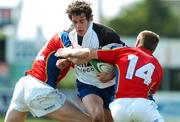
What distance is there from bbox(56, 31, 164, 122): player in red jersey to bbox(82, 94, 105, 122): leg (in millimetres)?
449

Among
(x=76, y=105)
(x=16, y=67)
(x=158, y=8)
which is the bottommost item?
(x=158, y=8)

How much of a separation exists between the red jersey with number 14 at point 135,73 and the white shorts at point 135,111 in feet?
0.32

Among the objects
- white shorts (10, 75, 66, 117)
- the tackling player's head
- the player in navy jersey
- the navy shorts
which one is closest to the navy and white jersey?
the player in navy jersey

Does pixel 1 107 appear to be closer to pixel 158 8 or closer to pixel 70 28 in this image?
pixel 70 28

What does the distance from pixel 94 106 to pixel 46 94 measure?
70 cm

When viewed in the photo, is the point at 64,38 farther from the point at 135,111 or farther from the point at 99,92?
the point at 135,111

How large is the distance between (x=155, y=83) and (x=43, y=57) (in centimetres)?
179

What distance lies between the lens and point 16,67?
3453 cm

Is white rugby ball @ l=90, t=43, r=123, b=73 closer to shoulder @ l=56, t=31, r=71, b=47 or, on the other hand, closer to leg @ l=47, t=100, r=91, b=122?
shoulder @ l=56, t=31, r=71, b=47

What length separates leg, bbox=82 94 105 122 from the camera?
11.1 m

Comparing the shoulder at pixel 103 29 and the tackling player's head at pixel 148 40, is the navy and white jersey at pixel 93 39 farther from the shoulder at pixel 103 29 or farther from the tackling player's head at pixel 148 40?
the tackling player's head at pixel 148 40

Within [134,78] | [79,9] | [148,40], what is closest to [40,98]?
[79,9]

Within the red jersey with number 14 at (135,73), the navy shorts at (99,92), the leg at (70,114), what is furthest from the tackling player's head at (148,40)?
the leg at (70,114)

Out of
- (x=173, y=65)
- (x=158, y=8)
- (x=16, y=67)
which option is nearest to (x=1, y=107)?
(x=16, y=67)
